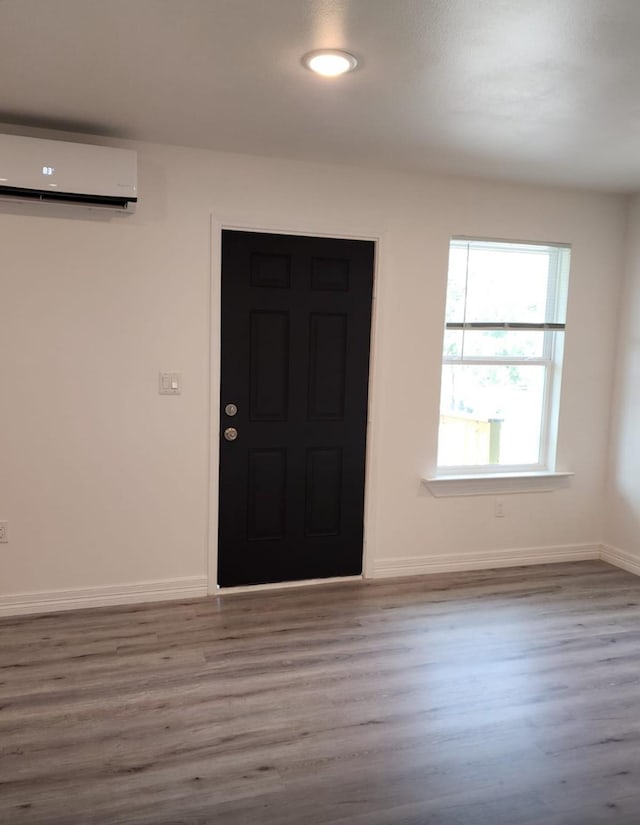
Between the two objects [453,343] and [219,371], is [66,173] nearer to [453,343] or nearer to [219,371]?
[219,371]

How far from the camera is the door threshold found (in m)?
3.84

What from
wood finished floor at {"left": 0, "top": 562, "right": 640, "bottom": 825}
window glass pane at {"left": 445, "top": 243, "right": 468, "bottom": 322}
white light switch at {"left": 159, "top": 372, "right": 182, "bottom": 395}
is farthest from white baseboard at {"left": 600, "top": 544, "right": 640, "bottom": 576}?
white light switch at {"left": 159, "top": 372, "right": 182, "bottom": 395}

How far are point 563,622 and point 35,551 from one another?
9.02 ft

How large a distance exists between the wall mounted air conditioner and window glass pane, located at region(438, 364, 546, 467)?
7.08 feet

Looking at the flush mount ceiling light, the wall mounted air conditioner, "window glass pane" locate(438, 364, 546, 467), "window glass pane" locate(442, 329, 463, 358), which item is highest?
the flush mount ceiling light

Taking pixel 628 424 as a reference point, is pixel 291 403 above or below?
above

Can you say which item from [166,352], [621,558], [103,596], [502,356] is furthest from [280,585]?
[621,558]

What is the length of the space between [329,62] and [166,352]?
1.74 meters

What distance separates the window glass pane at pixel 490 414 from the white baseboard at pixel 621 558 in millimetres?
797

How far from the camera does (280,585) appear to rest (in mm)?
3953

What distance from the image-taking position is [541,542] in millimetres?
4543

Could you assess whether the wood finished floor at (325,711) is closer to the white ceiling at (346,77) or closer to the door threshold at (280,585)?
the door threshold at (280,585)

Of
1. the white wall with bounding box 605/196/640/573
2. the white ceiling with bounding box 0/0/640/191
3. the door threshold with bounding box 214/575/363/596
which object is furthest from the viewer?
the white wall with bounding box 605/196/640/573

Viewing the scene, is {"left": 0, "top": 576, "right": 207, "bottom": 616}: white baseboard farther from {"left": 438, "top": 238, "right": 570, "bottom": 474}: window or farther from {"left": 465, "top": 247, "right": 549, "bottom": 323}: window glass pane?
{"left": 465, "top": 247, "right": 549, "bottom": 323}: window glass pane
